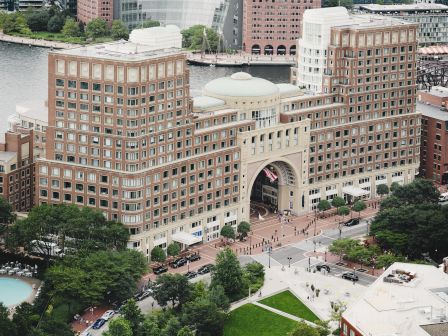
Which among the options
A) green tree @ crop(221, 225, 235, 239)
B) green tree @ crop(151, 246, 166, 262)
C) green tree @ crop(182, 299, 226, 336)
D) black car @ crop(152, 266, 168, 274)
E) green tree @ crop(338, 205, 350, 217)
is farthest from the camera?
green tree @ crop(338, 205, 350, 217)

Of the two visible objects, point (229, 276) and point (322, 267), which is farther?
point (322, 267)

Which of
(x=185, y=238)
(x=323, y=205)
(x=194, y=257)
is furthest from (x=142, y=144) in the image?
(x=323, y=205)

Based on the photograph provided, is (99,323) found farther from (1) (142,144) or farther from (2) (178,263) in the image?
(1) (142,144)

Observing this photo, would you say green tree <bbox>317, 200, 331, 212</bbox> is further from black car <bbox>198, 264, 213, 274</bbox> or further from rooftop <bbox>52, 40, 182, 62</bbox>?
rooftop <bbox>52, 40, 182, 62</bbox>

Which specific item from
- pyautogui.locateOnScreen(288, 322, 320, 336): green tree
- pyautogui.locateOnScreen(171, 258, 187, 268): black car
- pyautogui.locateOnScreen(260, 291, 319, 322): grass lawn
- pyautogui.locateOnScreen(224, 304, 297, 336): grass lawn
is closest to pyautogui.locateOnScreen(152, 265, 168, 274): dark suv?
pyautogui.locateOnScreen(171, 258, 187, 268): black car

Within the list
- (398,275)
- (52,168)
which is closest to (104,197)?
(52,168)

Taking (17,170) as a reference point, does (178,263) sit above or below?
below

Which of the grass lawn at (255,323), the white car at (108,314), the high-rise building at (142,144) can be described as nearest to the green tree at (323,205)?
the high-rise building at (142,144)
